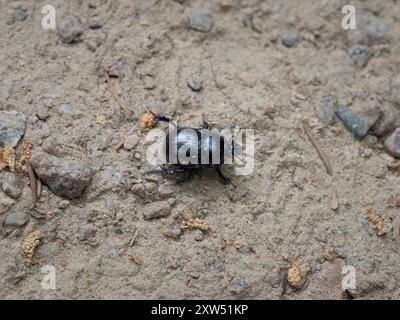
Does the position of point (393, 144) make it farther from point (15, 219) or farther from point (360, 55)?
point (15, 219)

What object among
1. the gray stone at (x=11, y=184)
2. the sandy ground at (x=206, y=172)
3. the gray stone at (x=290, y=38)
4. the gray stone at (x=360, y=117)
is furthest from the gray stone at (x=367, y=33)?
the gray stone at (x=11, y=184)

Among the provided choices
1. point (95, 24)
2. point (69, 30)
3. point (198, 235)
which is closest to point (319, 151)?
point (198, 235)

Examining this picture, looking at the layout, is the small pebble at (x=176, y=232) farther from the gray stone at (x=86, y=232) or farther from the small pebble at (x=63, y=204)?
the small pebble at (x=63, y=204)

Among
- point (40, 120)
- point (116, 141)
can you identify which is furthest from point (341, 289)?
point (40, 120)

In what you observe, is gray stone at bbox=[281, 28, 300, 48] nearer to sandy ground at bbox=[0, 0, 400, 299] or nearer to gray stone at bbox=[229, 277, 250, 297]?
sandy ground at bbox=[0, 0, 400, 299]

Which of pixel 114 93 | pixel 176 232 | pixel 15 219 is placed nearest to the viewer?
pixel 15 219

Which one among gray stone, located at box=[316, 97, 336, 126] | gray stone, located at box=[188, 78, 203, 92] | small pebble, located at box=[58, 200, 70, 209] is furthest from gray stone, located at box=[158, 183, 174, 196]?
gray stone, located at box=[316, 97, 336, 126]

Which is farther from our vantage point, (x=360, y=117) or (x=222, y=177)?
(x=360, y=117)
